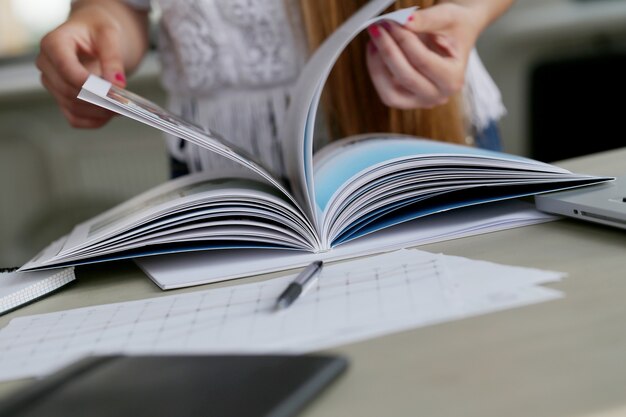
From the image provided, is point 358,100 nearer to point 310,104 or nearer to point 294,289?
point 310,104

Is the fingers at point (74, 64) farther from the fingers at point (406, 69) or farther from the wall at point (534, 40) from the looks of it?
the wall at point (534, 40)

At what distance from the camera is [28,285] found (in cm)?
52

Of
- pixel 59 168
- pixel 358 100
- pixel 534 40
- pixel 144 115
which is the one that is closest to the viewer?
pixel 144 115

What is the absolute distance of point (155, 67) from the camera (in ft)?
7.73

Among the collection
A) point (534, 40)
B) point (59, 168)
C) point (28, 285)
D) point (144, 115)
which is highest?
point (144, 115)

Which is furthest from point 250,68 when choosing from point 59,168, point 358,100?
point 59,168

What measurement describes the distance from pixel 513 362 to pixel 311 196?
10.1 inches

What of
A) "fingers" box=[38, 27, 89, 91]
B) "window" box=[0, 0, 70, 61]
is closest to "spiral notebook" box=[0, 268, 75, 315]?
"fingers" box=[38, 27, 89, 91]

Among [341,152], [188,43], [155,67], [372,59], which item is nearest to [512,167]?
[341,152]

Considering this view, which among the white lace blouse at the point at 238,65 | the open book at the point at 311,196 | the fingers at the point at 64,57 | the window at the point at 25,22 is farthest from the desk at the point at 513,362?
the window at the point at 25,22

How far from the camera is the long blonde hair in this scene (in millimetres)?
971

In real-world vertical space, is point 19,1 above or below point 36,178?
above

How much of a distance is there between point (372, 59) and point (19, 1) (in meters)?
1.99

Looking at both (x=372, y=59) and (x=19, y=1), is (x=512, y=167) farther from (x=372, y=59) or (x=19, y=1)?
(x=19, y=1)
